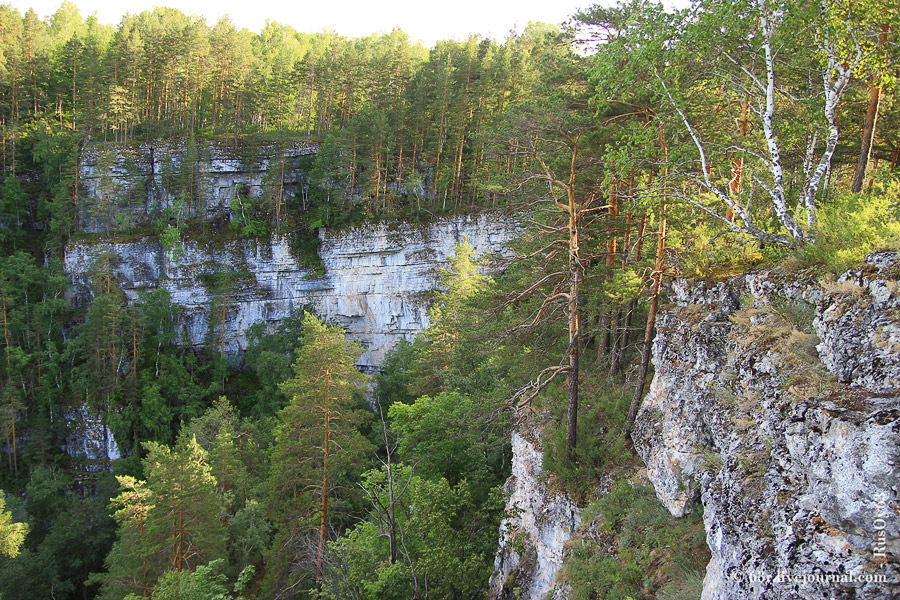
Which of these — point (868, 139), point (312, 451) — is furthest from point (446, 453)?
point (868, 139)

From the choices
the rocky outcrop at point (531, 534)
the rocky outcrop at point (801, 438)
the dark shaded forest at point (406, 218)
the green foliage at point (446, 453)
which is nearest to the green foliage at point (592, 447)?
the dark shaded forest at point (406, 218)

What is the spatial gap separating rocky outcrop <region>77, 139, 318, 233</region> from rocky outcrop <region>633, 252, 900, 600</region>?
35001 mm

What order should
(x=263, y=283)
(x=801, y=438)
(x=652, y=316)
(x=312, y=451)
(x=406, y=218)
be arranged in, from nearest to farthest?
1. (x=801, y=438)
2. (x=652, y=316)
3. (x=312, y=451)
4. (x=406, y=218)
5. (x=263, y=283)

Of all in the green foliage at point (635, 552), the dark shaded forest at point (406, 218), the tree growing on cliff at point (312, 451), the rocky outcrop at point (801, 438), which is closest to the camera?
the rocky outcrop at point (801, 438)

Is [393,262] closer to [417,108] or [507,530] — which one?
[417,108]

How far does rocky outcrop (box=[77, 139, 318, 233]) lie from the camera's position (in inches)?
1414

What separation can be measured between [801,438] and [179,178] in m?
41.3

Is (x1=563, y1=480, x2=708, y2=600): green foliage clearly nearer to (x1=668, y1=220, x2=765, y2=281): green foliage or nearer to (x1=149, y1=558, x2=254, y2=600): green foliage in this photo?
(x1=668, y1=220, x2=765, y2=281): green foliage

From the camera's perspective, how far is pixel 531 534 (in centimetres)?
989

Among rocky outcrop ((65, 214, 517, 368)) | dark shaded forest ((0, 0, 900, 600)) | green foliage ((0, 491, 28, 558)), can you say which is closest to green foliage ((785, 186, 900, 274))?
dark shaded forest ((0, 0, 900, 600))

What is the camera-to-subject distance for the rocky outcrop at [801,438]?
9.40 ft

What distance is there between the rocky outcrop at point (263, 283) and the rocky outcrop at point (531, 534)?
23.1 m

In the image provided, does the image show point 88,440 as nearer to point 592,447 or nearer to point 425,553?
point 425,553

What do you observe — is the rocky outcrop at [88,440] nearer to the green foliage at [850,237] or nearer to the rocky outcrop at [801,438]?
the rocky outcrop at [801,438]
